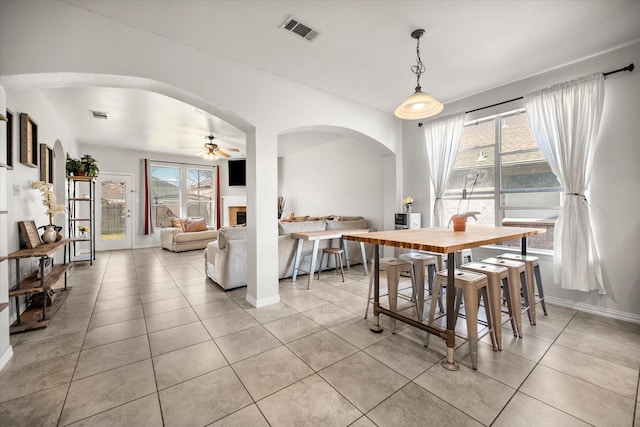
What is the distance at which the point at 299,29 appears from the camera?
2.42m

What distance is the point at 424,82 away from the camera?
3.52 meters

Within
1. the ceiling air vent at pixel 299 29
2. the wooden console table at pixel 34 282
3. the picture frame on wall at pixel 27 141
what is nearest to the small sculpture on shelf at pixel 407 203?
the ceiling air vent at pixel 299 29

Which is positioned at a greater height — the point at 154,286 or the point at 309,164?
the point at 309,164

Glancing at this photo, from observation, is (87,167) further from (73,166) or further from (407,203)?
(407,203)

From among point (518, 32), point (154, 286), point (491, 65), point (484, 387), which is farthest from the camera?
point (154, 286)

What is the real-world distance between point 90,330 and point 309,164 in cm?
577

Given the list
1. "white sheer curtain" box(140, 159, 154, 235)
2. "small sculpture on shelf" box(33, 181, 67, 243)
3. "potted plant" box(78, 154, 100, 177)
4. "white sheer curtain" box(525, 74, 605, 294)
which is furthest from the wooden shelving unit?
"white sheer curtain" box(525, 74, 605, 294)

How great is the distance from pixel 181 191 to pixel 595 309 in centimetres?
913

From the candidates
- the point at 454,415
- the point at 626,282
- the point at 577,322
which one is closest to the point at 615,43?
the point at 626,282

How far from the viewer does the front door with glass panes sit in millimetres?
6957

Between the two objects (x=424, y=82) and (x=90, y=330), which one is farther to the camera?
(x=424, y=82)

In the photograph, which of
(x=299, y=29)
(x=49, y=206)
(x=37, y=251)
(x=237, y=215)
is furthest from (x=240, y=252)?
(x=237, y=215)

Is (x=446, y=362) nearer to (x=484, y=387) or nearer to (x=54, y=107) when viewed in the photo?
(x=484, y=387)

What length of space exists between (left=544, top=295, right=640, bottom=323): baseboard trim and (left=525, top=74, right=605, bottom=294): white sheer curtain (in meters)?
0.21
